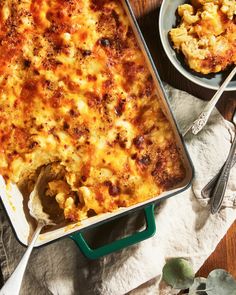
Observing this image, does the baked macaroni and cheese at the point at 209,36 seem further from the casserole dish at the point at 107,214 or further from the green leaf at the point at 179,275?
the green leaf at the point at 179,275

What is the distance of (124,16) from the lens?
1729 mm

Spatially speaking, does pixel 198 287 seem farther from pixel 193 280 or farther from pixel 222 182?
pixel 222 182

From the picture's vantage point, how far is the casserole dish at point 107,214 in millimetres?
1678

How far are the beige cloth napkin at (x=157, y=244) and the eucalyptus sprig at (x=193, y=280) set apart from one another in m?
0.04

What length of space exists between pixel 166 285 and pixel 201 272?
163 mm

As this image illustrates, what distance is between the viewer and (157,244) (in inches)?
76.3

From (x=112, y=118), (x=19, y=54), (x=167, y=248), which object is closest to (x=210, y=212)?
(x=167, y=248)

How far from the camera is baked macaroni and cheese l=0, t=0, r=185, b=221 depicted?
5.54ft

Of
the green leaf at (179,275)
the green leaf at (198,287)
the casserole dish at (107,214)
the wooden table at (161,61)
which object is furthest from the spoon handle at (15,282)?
the wooden table at (161,61)

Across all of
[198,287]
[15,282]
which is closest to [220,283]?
[198,287]

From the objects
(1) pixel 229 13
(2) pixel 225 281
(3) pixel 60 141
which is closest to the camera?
(3) pixel 60 141

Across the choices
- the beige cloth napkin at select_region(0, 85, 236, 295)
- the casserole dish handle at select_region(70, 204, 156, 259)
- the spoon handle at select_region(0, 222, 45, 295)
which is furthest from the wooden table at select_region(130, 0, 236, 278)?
the spoon handle at select_region(0, 222, 45, 295)

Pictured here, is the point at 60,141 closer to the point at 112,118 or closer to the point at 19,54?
the point at 112,118

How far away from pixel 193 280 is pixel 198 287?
7cm
